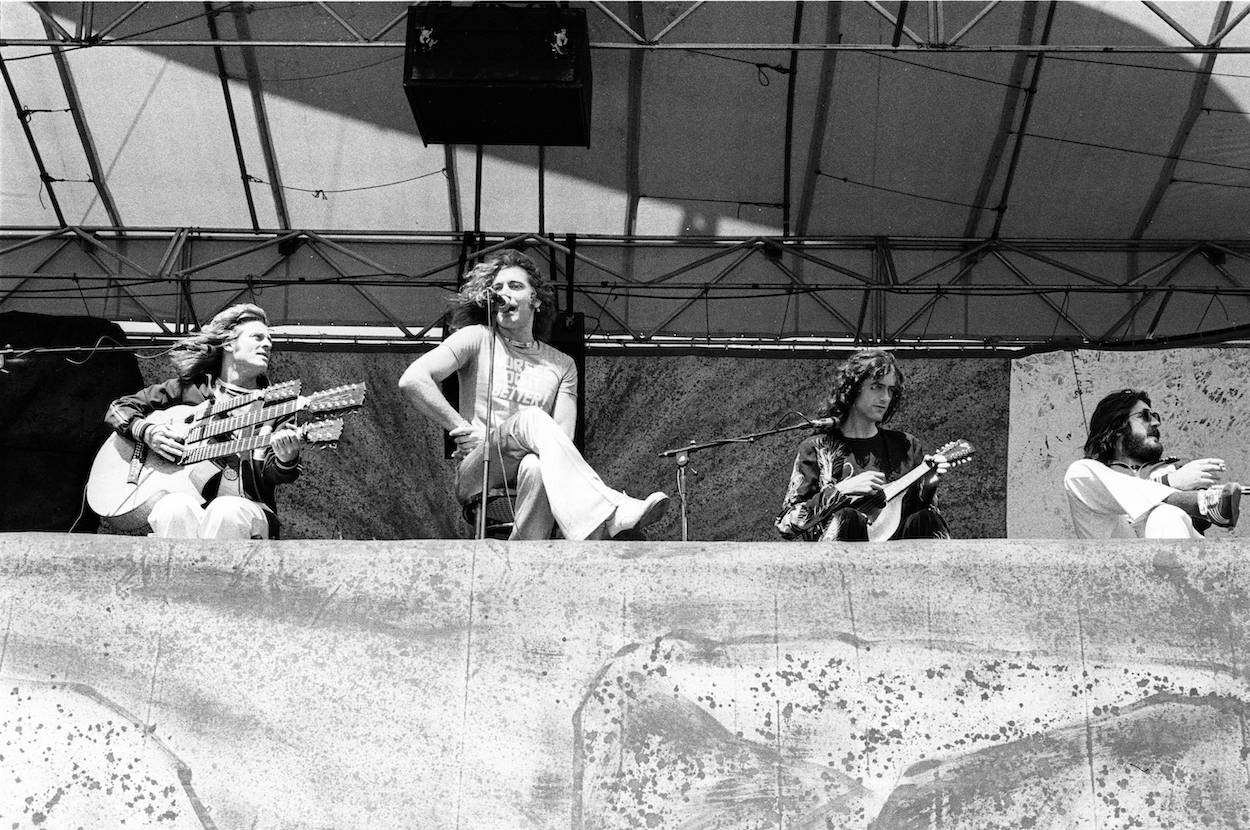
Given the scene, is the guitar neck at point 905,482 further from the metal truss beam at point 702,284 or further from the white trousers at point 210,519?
the metal truss beam at point 702,284

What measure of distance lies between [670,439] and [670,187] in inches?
57.8

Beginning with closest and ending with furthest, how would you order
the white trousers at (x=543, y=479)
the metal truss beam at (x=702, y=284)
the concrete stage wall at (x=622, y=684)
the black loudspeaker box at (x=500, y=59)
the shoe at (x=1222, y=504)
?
the concrete stage wall at (x=622, y=684) → the white trousers at (x=543, y=479) → the shoe at (x=1222, y=504) → the black loudspeaker box at (x=500, y=59) → the metal truss beam at (x=702, y=284)

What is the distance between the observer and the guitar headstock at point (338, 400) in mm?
5961

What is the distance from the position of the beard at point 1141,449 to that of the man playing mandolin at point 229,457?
295 centimetres

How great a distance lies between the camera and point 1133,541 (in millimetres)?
5137

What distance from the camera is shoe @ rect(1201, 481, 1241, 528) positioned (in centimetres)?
579

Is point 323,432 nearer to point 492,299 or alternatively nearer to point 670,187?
point 492,299

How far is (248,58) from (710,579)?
592cm

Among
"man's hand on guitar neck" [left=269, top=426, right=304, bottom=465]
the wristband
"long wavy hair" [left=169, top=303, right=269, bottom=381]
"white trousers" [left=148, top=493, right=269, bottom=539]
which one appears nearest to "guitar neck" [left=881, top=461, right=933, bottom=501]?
"man's hand on guitar neck" [left=269, top=426, right=304, bottom=465]

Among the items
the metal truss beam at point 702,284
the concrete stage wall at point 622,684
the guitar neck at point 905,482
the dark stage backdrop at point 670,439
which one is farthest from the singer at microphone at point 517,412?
the metal truss beam at point 702,284

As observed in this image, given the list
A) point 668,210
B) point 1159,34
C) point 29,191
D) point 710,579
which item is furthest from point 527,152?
point 710,579

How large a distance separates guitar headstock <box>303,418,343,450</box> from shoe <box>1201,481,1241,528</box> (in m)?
2.93

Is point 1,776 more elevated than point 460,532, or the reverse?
point 460,532

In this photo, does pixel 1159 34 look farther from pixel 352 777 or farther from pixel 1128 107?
pixel 352 777
